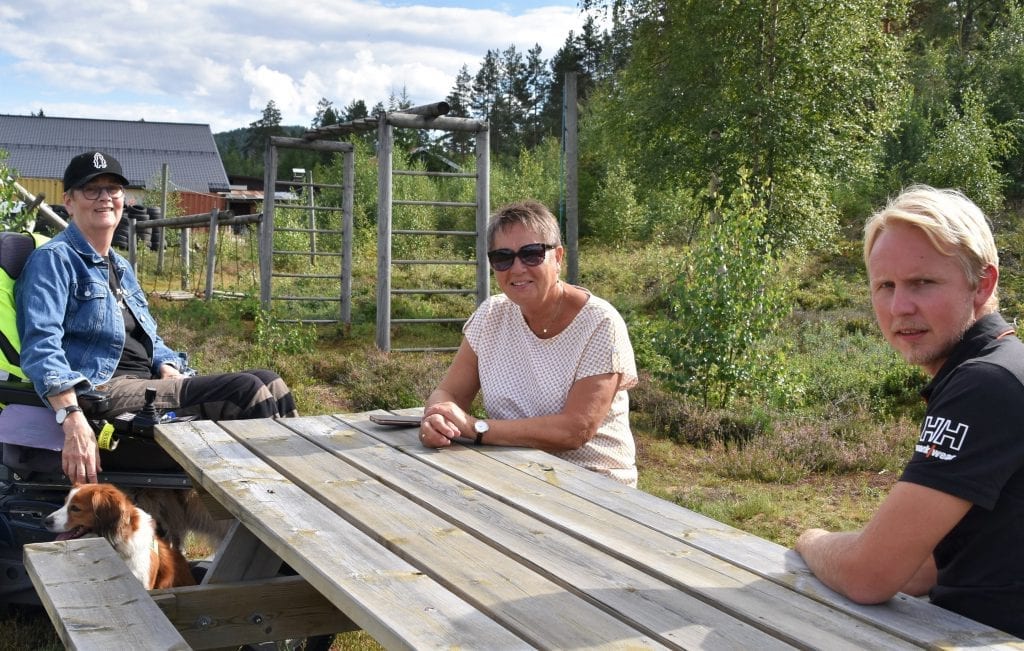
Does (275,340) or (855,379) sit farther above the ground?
(275,340)

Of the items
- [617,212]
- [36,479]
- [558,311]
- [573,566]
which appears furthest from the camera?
[617,212]

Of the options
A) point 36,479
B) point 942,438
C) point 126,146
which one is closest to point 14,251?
point 36,479

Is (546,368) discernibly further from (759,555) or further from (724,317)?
(724,317)

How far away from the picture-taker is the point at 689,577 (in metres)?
1.83

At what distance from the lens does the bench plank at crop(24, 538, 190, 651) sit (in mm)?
2084

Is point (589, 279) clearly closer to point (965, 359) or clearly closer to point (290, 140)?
point (290, 140)

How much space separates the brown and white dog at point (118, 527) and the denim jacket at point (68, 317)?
55 centimetres

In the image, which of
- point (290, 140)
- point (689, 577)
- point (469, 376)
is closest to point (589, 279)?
point (290, 140)

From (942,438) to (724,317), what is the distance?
225 inches

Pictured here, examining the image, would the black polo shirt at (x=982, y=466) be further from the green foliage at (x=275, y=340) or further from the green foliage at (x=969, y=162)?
the green foliage at (x=969, y=162)

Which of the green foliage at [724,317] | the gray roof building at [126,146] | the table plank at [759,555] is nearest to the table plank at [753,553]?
the table plank at [759,555]

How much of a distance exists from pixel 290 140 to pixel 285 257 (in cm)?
811

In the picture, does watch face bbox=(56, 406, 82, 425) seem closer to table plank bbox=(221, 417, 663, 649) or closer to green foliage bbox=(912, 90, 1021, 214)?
table plank bbox=(221, 417, 663, 649)

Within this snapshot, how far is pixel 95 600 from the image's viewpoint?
91.7 inches
